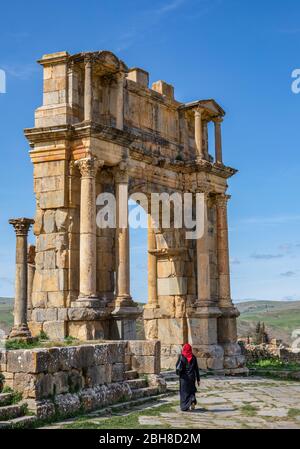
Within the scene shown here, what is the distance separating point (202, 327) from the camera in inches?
689

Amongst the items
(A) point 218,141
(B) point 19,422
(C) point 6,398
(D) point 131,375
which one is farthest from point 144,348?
(A) point 218,141

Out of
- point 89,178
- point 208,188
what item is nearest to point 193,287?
point 208,188

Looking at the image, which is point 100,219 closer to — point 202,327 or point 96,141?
point 96,141

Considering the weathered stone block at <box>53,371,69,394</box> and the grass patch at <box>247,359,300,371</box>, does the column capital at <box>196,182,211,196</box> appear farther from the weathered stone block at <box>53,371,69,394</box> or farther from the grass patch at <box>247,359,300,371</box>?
the weathered stone block at <box>53,371,69,394</box>

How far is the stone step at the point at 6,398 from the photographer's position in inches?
337

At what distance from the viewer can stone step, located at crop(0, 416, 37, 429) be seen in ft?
26.1

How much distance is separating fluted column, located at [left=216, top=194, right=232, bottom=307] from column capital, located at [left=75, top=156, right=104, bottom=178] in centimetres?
579

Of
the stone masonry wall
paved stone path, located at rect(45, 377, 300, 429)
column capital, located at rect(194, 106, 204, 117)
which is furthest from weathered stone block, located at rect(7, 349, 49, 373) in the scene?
column capital, located at rect(194, 106, 204, 117)

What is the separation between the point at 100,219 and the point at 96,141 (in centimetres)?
190

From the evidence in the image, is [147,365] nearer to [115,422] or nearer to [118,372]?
[118,372]

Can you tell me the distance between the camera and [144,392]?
1152 centimetres

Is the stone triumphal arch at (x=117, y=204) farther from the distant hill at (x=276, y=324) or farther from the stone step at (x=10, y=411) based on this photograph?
the distant hill at (x=276, y=324)

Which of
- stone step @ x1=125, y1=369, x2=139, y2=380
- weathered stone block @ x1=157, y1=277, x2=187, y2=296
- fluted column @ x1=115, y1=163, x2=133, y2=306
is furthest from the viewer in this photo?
weathered stone block @ x1=157, y1=277, x2=187, y2=296

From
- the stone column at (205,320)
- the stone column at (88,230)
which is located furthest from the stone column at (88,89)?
the stone column at (205,320)
